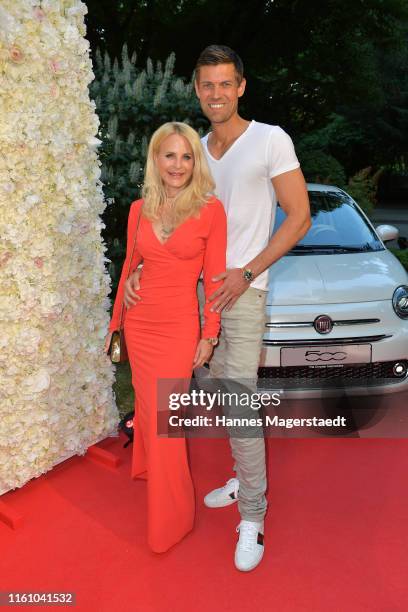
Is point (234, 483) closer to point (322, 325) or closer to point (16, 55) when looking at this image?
point (322, 325)

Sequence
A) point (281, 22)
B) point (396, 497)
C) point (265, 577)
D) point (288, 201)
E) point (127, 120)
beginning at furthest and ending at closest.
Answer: point (281, 22), point (127, 120), point (396, 497), point (265, 577), point (288, 201)

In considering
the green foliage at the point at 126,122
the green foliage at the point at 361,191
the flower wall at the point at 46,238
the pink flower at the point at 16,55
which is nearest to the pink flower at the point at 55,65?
the flower wall at the point at 46,238

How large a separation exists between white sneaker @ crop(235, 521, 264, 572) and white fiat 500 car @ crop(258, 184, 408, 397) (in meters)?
1.25

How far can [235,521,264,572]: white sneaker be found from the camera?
277cm

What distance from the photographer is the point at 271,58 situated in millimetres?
15070

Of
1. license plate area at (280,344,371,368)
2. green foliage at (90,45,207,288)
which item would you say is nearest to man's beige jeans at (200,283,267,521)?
license plate area at (280,344,371,368)

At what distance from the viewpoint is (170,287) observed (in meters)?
2.69

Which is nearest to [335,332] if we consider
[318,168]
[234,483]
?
[234,483]

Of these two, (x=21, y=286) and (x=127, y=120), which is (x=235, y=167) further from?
(x=127, y=120)

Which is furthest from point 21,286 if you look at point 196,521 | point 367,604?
point 367,604

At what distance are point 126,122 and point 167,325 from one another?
4958mm

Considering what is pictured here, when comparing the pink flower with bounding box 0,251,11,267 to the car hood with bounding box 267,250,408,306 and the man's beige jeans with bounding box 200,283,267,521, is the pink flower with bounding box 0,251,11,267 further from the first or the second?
the car hood with bounding box 267,250,408,306

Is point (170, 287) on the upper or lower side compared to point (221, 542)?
upper

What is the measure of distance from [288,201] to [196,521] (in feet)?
5.88
